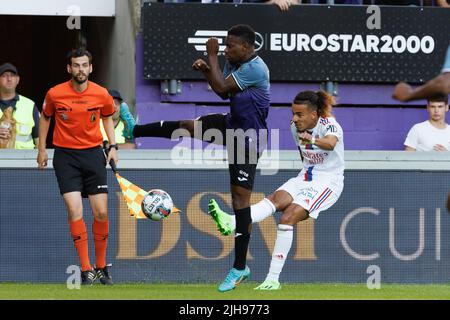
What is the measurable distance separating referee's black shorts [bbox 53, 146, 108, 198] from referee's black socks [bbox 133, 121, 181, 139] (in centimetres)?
73

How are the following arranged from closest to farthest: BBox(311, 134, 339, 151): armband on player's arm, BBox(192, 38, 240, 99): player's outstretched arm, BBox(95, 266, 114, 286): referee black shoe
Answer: BBox(192, 38, 240, 99): player's outstretched arm → BBox(311, 134, 339, 151): armband on player's arm → BBox(95, 266, 114, 286): referee black shoe

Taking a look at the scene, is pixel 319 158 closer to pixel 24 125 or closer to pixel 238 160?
pixel 238 160

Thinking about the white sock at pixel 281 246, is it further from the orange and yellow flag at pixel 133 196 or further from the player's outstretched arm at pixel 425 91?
the player's outstretched arm at pixel 425 91

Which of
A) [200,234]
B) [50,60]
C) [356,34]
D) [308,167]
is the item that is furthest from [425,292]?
[50,60]

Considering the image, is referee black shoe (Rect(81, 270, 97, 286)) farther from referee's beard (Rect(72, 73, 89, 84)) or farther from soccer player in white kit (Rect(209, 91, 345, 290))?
referee's beard (Rect(72, 73, 89, 84))

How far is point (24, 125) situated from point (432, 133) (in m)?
4.81

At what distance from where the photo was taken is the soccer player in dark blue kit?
1149 cm

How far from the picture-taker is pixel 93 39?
1778 centimetres

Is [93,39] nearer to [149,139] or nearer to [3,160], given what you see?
[149,139]

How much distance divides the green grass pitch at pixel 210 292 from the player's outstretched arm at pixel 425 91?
2.56 m

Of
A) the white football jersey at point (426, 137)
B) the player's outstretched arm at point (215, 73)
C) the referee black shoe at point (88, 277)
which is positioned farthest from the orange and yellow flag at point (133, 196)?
the white football jersey at point (426, 137)

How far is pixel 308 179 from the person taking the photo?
12.5 meters

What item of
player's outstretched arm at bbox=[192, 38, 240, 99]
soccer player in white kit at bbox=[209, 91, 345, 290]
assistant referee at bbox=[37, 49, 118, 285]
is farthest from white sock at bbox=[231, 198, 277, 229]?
assistant referee at bbox=[37, 49, 118, 285]

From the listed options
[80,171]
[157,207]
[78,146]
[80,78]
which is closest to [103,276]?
[157,207]
